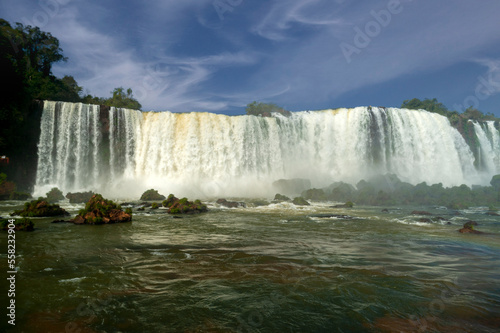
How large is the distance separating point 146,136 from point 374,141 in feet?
99.1

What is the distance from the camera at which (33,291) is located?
4562mm

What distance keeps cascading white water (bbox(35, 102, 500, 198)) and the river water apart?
2197cm

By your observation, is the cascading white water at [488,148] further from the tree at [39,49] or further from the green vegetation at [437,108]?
the tree at [39,49]

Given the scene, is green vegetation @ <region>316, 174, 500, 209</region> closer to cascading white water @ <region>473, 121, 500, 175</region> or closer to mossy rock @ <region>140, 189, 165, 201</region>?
mossy rock @ <region>140, 189, 165, 201</region>

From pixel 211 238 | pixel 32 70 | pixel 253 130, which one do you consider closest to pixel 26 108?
pixel 32 70

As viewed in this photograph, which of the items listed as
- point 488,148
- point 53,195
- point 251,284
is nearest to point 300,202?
point 251,284

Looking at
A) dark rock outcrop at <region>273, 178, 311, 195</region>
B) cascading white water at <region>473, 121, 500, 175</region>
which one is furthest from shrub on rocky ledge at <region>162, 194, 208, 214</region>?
cascading white water at <region>473, 121, 500, 175</region>

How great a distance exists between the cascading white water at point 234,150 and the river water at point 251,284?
2197cm

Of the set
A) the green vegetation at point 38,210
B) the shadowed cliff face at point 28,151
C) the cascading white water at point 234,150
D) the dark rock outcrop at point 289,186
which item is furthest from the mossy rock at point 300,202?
the shadowed cliff face at point 28,151

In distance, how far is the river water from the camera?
373cm

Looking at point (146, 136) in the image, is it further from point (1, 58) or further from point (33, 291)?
point (33, 291)

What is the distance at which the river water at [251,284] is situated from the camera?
12.2 feet

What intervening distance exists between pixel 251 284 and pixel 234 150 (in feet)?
96.9

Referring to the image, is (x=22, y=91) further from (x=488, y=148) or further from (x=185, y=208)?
(x=488, y=148)
